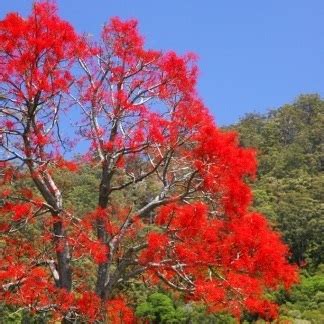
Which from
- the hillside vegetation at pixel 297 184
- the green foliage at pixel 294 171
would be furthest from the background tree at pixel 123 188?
the green foliage at pixel 294 171


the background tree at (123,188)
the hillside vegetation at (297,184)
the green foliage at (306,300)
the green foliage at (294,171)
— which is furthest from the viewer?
the green foliage at (294,171)

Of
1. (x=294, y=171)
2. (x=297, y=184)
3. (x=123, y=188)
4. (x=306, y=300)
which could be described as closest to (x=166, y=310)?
(x=306, y=300)

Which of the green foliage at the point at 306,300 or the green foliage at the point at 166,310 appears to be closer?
the green foliage at the point at 166,310

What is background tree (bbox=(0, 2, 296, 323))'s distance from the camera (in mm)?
9734

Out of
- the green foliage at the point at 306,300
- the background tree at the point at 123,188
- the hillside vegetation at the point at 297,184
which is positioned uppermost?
the hillside vegetation at the point at 297,184

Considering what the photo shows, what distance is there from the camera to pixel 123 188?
33.3 ft

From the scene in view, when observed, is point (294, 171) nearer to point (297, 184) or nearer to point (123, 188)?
point (297, 184)

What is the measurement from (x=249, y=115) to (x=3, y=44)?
8673 centimetres

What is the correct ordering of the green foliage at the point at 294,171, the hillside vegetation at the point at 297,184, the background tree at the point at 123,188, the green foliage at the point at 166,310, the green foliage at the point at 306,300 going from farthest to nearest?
1. the green foliage at the point at 294,171
2. the hillside vegetation at the point at 297,184
3. the green foliage at the point at 306,300
4. the green foliage at the point at 166,310
5. the background tree at the point at 123,188

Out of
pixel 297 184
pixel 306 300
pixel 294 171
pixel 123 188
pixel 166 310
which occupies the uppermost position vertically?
pixel 294 171

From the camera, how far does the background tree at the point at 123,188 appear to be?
973cm

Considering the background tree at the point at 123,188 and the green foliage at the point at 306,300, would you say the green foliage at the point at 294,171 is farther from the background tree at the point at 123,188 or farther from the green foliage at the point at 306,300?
the background tree at the point at 123,188

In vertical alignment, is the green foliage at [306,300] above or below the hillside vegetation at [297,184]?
below

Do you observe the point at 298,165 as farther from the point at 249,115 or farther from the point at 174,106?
the point at 174,106
